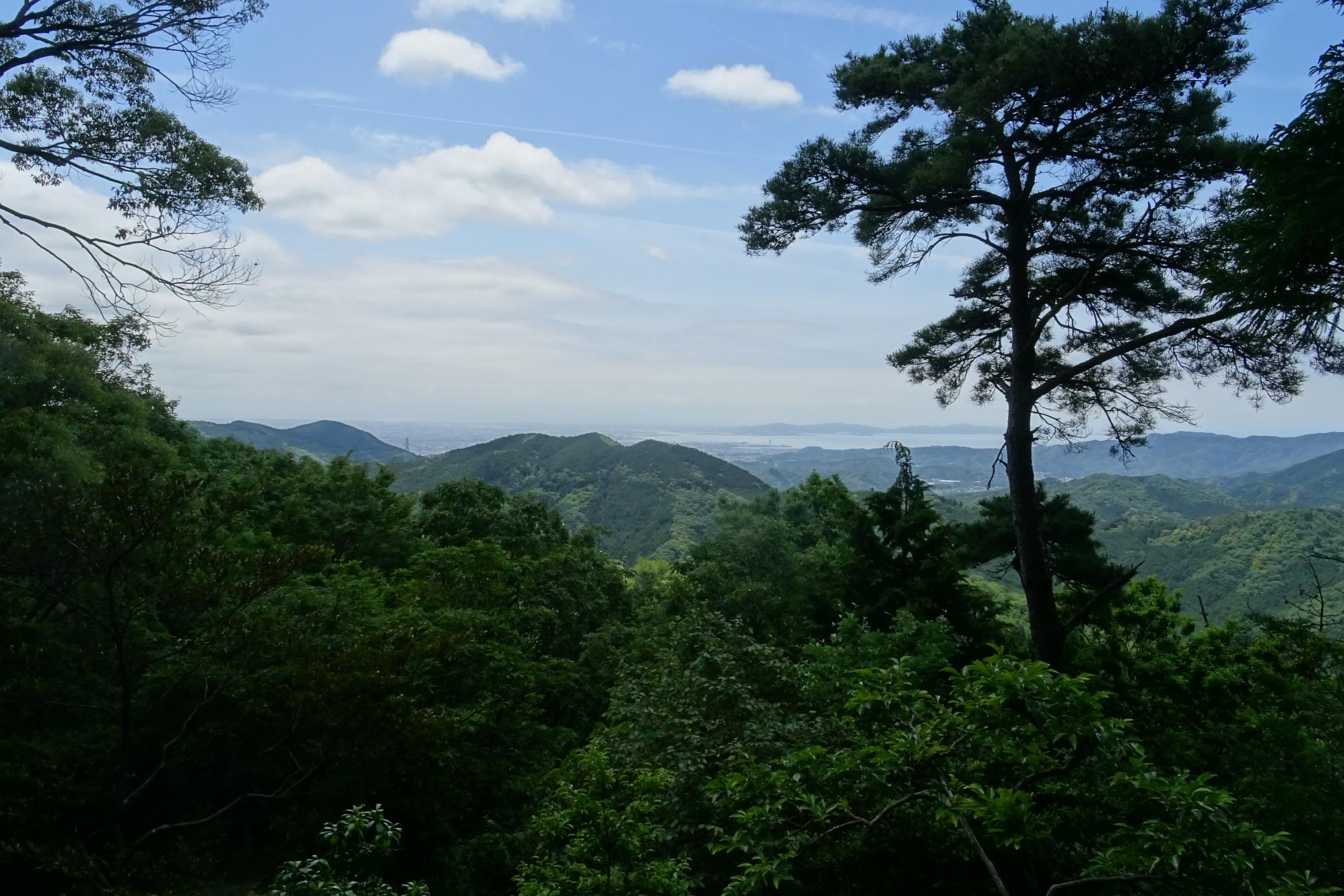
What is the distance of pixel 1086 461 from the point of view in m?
96.8

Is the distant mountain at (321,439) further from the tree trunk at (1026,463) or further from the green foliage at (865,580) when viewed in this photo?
the tree trunk at (1026,463)

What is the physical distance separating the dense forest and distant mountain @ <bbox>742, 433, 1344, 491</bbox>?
268 feet

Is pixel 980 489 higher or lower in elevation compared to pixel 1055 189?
lower

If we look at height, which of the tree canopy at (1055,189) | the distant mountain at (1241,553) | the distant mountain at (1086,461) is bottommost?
the distant mountain at (1241,553)

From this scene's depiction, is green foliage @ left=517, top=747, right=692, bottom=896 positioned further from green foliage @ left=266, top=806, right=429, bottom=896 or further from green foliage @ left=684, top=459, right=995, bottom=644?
green foliage @ left=684, top=459, right=995, bottom=644

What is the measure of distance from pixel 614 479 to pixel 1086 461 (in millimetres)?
65409

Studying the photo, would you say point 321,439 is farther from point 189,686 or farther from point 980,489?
point 189,686

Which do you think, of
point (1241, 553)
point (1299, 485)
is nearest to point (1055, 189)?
point (1241, 553)

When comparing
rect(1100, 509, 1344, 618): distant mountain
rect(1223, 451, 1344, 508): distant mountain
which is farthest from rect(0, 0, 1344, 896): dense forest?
rect(1223, 451, 1344, 508): distant mountain

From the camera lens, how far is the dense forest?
11.3 ft

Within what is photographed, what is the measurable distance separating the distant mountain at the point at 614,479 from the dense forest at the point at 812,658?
5353 centimetres

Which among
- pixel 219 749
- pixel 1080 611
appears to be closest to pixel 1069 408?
pixel 1080 611

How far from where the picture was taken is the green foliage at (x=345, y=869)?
3008mm

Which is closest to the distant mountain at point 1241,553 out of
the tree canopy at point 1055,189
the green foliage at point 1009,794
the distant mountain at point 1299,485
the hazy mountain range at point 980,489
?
the hazy mountain range at point 980,489
